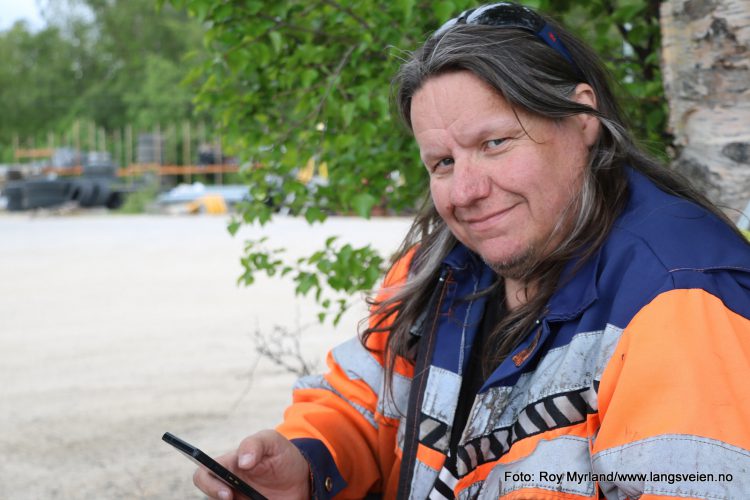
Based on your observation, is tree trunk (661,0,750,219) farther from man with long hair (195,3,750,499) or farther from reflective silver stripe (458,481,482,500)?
reflective silver stripe (458,481,482,500)

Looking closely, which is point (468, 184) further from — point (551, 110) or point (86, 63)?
point (86, 63)

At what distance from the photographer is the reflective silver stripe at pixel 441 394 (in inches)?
71.7

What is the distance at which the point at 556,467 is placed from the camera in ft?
4.97

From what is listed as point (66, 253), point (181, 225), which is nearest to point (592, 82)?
point (66, 253)

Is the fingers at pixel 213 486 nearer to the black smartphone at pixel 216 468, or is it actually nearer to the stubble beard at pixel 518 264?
the black smartphone at pixel 216 468

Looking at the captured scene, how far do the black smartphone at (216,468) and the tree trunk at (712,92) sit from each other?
1.44 metres

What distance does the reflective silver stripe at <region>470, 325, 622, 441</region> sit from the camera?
5.01 ft

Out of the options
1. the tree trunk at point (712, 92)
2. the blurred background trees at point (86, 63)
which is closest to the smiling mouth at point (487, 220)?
the tree trunk at point (712, 92)

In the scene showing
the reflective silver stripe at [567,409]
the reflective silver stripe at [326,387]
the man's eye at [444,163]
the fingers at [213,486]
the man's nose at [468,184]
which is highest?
the man's eye at [444,163]

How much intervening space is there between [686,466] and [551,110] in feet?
2.23

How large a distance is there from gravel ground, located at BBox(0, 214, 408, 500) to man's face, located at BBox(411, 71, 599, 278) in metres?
2.25

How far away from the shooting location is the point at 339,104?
10.0ft

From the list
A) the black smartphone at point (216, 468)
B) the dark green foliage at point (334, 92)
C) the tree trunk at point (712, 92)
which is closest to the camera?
the black smartphone at point (216, 468)

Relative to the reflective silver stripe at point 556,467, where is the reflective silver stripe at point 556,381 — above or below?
above
